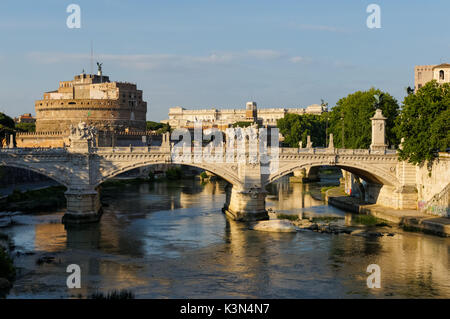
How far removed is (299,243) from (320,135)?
64.0 meters

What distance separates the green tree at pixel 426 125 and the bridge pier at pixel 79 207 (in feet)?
82.9

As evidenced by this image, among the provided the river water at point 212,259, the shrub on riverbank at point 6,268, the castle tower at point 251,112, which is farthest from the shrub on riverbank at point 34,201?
the castle tower at point 251,112

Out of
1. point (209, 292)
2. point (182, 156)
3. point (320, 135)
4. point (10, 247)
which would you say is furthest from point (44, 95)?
point (209, 292)

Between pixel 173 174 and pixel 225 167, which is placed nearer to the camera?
pixel 225 167

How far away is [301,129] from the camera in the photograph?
99.5m

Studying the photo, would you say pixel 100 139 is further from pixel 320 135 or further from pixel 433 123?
pixel 433 123

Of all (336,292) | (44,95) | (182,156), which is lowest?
(336,292)

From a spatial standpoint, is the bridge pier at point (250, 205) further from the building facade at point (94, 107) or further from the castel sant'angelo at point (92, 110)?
the building facade at point (94, 107)

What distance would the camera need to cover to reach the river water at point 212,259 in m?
29.7

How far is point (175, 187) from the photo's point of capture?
3088 inches

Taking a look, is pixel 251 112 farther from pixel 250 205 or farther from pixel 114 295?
pixel 114 295

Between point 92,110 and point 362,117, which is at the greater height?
point 92,110

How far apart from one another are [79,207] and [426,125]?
2779cm

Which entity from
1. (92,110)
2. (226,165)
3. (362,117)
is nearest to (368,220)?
(226,165)
